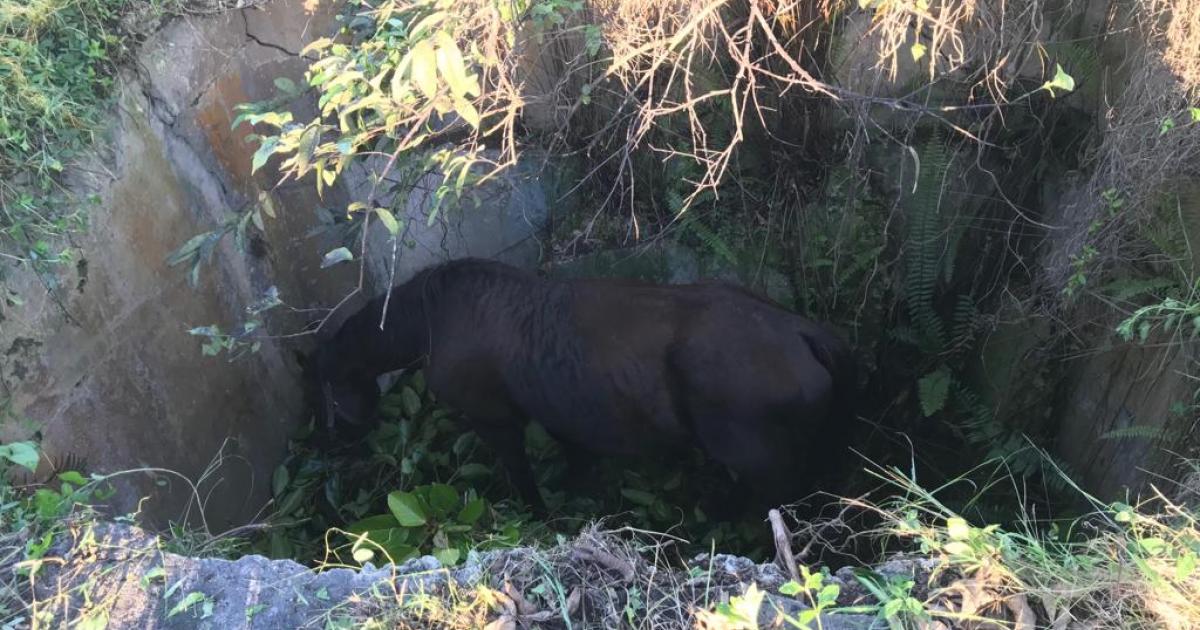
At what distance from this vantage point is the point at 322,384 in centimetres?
459

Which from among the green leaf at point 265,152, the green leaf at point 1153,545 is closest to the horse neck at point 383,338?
the green leaf at point 265,152

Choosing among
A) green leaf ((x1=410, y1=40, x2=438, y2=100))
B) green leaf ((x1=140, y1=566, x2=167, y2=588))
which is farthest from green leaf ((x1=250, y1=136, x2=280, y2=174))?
green leaf ((x1=140, y1=566, x2=167, y2=588))

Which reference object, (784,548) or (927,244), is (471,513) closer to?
(784,548)

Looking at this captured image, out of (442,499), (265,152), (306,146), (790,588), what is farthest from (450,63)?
(442,499)

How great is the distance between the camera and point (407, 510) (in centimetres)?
371

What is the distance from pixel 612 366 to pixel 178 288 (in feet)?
7.24

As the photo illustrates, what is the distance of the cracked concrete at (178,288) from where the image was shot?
3.40 metres

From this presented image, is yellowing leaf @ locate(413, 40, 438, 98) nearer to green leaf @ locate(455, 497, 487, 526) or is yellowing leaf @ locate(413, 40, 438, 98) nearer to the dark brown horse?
the dark brown horse

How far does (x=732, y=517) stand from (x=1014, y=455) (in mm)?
1430

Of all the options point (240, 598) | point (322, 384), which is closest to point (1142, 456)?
point (240, 598)

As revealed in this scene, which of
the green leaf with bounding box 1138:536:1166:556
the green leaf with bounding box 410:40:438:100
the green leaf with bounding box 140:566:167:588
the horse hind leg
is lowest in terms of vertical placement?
the horse hind leg

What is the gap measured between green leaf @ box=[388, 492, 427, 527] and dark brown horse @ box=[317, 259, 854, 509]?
68cm

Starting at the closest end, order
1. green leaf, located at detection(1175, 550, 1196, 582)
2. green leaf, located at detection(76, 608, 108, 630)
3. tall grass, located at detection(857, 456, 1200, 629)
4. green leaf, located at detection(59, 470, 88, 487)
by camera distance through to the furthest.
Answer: green leaf, located at detection(1175, 550, 1196, 582)
tall grass, located at detection(857, 456, 1200, 629)
green leaf, located at detection(76, 608, 108, 630)
green leaf, located at detection(59, 470, 88, 487)

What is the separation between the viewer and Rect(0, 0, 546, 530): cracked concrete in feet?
11.1
